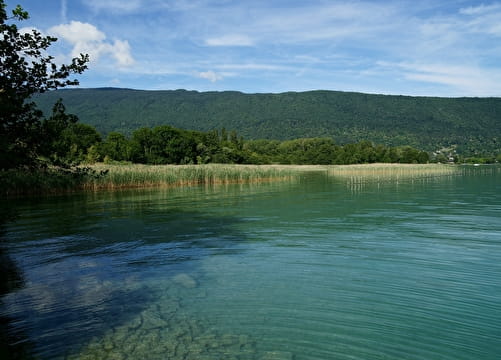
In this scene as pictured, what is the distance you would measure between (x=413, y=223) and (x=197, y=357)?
477 inches

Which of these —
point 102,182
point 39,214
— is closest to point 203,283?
point 39,214

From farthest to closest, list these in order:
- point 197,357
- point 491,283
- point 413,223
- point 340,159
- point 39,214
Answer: point 340,159, point 39,214, point 413,223, point 491,283, point 197,357

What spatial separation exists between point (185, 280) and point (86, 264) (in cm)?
305

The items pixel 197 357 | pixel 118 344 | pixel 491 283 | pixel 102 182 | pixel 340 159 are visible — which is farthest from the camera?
pixel 340 159

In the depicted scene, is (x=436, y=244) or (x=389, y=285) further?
(x=436, y=244)

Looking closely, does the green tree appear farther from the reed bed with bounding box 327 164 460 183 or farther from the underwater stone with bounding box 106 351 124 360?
the underwater stone with bounding box 106 351 124 360

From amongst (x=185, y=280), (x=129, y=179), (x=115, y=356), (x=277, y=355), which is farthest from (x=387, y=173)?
(x=115, y=356)

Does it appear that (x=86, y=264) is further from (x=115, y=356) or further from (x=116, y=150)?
(x=116, y=150)

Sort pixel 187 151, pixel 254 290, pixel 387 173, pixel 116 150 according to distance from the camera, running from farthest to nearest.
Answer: pixel 187 151, pixel 116 150, pixel 387 173, pixel 254 290

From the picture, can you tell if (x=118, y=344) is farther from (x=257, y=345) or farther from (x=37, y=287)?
(x=37, y=287)

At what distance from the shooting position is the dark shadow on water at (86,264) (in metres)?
6.31

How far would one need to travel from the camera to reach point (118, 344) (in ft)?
18.8

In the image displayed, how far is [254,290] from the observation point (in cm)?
791

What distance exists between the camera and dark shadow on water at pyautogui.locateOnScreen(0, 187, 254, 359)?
20.7ft
